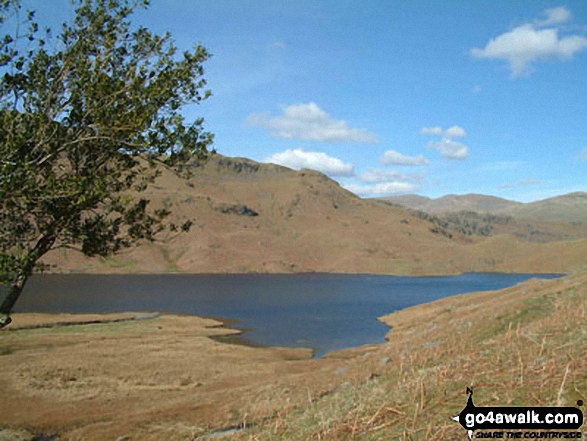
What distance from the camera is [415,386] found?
10.6 metres

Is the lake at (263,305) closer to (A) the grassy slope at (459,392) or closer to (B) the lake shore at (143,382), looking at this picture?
(B) the lake shore at (143,382)

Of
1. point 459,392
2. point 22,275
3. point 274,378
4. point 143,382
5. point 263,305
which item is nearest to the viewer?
point 459,392

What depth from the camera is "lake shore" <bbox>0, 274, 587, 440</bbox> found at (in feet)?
31.3

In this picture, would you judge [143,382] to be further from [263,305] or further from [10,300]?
[263,305]

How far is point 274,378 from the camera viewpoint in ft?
112

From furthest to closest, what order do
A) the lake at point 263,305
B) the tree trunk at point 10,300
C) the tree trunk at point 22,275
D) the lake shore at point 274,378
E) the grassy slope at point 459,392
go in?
the lake at point 263,305, the tree trunk at point 10,300, the tree trunk at point 22,275, the lake shore at point 274,378, the grassy slope at point 459,392

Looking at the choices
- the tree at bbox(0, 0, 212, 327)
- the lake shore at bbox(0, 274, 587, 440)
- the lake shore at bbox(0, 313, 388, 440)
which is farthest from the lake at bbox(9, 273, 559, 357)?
the tree at bbox(0, 0, 212, 327)

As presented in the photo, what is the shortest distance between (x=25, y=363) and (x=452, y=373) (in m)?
35.3

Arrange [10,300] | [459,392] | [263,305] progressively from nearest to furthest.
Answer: [459,392] < [10,300] < [263,305]

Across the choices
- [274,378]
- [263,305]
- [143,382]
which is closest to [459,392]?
[274,378]

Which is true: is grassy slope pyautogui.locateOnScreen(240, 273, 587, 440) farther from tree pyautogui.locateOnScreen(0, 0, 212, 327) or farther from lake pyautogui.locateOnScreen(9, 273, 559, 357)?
lake pyautogui.locateOnScreen(9, 273, 559, 357)

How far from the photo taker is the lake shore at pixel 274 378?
31.3 ft

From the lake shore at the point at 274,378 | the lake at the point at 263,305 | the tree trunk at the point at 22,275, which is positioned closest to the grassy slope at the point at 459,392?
the lake shore at the point at 274,378

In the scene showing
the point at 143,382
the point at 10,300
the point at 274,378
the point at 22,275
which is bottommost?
the point at 143,382
